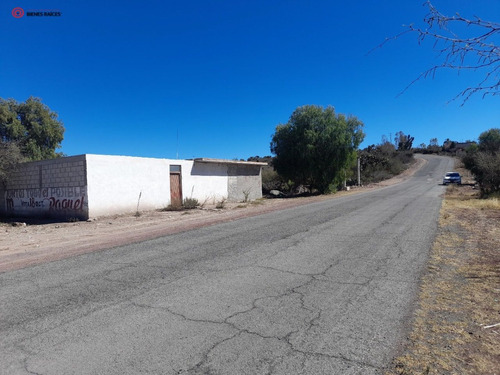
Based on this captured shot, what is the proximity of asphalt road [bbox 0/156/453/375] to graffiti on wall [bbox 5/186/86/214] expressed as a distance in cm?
1035

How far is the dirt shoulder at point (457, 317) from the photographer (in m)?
2.97

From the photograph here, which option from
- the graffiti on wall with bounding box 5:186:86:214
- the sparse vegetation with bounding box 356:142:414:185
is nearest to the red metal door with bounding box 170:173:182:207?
the graffiti on wall with bounding box 5:186:86:214

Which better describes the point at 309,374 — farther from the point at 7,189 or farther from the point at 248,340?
the point at 7,189

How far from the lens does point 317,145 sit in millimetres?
32156

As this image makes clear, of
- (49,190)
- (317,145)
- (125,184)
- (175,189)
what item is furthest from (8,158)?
(317,145)

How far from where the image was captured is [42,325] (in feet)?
12.7

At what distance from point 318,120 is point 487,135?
176 ft

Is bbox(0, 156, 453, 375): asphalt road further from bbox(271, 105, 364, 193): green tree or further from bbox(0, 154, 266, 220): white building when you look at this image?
bbox(271, 105, 364, 193): green tree

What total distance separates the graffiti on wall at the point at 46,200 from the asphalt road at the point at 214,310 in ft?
34.0

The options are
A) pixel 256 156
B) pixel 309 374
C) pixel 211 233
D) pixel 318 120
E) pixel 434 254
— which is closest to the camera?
pixel 309 374

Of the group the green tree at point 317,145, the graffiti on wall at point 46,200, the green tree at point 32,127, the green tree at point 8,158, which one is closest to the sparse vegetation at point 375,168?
the green tree at point 317,145

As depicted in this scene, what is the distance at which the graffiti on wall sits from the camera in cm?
1695

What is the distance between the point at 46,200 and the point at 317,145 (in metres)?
22.6

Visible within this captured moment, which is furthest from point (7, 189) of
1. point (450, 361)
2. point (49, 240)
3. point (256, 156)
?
point (256, 156)
